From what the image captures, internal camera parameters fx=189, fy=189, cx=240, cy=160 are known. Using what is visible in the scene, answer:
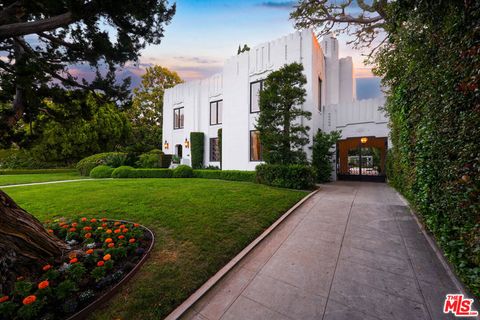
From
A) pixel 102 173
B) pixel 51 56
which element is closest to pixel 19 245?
pixel 51 56

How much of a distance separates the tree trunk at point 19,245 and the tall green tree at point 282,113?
7469 millimetres

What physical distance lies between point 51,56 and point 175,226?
3.48m

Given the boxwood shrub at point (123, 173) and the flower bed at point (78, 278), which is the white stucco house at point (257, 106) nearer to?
the boxwood shrub at point (123, 173)

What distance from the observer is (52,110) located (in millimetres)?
3109

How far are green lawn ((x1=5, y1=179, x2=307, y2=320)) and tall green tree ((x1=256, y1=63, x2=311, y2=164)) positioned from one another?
106 inches

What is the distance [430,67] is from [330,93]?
12.0 m

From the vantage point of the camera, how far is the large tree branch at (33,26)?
1.82 meters

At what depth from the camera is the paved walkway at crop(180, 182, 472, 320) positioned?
1.95 meters

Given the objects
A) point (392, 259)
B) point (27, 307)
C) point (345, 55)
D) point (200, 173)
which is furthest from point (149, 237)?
point (345, 55)

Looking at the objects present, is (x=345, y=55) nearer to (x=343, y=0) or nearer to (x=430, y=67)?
(x=343, y=0)

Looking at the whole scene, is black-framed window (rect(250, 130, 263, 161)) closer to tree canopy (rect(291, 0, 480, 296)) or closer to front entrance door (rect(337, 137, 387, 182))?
front entrance door (rect(337, 137, 387, 182))

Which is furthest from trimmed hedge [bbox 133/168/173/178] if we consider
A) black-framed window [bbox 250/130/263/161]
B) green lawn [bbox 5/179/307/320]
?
green lawn [bbox 5/179/307/320]

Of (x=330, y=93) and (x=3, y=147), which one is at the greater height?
(x=330, y=93)

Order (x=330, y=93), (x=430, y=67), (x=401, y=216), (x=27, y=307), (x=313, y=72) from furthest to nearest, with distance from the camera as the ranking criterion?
(x=330, y=93)
(x=313, y=72)
(x=401, y=216)
(x=430, y=67)
(x=27, y=307)
